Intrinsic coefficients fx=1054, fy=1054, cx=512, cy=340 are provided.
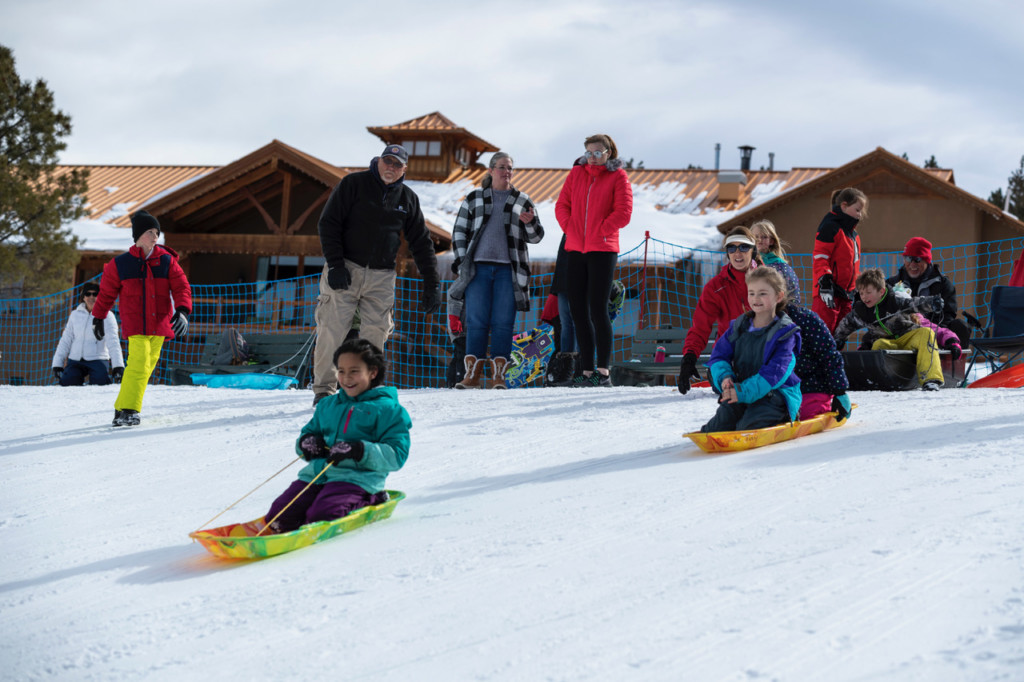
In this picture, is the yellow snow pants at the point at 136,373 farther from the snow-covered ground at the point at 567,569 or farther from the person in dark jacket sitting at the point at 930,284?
the person in dark jacket sitting at the point at 930,284

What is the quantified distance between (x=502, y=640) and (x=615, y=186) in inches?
212

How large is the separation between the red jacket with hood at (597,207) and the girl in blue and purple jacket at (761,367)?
98.0 inches

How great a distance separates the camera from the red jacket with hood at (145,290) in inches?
263

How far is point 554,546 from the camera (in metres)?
3.17

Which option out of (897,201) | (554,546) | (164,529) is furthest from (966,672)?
(897,201)

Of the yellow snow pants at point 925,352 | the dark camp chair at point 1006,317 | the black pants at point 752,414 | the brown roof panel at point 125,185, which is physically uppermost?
the brown roof panel at point 125,185

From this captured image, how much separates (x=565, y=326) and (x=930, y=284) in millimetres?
2845

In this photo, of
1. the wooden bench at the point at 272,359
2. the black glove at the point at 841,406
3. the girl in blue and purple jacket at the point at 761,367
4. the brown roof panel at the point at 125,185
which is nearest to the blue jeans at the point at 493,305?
the girl in blue and purple jacket at the point at 761,367

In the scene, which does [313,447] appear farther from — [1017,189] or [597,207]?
[1017,189]

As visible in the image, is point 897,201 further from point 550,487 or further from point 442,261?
point 550,487

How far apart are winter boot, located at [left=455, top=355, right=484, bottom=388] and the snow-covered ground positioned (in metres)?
2.70

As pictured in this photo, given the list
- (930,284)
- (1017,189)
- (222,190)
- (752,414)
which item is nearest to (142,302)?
(752,414)

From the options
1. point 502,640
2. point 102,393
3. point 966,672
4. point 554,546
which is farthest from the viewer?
point 102,393

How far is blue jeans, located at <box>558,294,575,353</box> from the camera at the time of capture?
8.26 m
